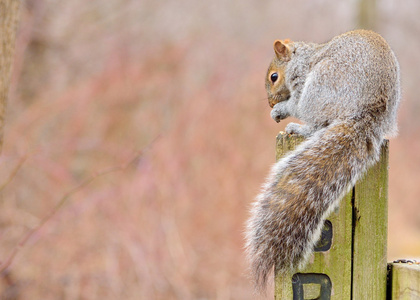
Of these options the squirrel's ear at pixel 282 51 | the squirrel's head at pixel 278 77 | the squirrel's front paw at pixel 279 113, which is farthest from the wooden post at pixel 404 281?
the squirrel's ear at pixel 282 51

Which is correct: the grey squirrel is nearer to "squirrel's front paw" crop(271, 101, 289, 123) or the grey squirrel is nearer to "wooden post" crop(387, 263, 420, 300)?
"squirrel's front paw" crop(271, 101, 289, 123)

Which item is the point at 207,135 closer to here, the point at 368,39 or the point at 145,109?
the point at 145,109

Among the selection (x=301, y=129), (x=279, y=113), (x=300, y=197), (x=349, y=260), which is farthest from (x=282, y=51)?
(x=349, y=260)

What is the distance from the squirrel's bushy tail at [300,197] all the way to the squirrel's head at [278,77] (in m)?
0.73

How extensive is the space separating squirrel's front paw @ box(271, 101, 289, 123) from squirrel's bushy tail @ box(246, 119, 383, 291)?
537 mm

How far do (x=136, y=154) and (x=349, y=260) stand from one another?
7.72ft

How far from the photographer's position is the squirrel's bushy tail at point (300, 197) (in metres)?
1.52

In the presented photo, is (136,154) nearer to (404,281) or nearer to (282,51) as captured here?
(282,51)

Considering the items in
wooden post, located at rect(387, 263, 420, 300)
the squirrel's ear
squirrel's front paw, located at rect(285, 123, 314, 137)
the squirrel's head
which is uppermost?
the squirrel's ear

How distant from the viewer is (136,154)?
370 cm

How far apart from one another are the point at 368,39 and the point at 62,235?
3.47 metres

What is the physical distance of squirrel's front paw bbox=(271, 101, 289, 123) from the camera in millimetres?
2246

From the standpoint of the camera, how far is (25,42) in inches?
229

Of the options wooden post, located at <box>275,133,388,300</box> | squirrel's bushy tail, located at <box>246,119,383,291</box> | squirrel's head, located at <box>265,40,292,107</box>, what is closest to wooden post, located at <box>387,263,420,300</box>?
wooden post, located at <box>275,133,388,300</box>
